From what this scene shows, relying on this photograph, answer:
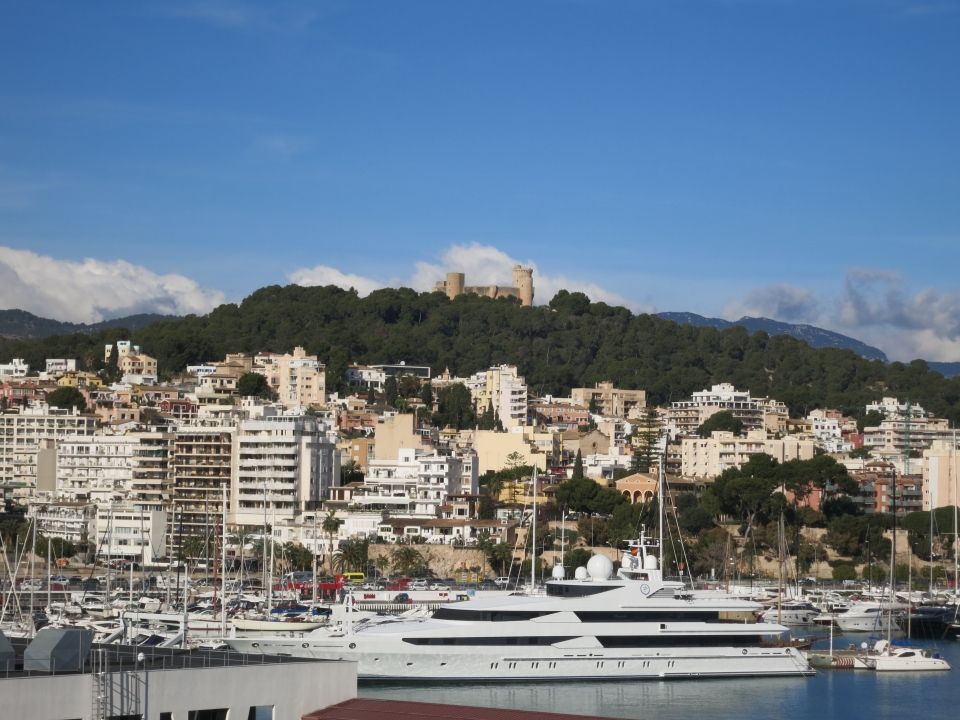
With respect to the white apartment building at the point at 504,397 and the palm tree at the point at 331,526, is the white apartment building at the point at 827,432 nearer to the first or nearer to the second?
the white apartment building at the point at 504,397

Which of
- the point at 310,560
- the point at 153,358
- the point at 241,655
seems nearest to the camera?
the point at 241,655

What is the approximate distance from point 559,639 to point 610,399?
253 feet

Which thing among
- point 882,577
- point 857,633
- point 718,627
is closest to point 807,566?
point 882,577

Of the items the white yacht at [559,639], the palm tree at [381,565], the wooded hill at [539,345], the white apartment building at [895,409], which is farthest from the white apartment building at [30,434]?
the white yacht at [559,639]

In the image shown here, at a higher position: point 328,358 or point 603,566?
point 328,358

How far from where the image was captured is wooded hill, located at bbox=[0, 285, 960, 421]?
115500 millimetres

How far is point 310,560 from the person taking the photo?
65250 millimetres

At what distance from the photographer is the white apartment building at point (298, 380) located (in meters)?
96.9

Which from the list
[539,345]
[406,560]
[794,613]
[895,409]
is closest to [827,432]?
[895,409]

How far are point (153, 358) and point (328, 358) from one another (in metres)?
10.5

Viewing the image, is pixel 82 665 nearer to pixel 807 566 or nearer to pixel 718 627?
pixel 718 627

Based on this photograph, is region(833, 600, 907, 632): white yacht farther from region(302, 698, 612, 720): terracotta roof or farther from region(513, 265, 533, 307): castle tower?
region(513, 265, 533, 307): castle tower

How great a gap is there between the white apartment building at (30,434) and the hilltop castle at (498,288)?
57.0 meters

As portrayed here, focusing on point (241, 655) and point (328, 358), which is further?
point (328, 358)
